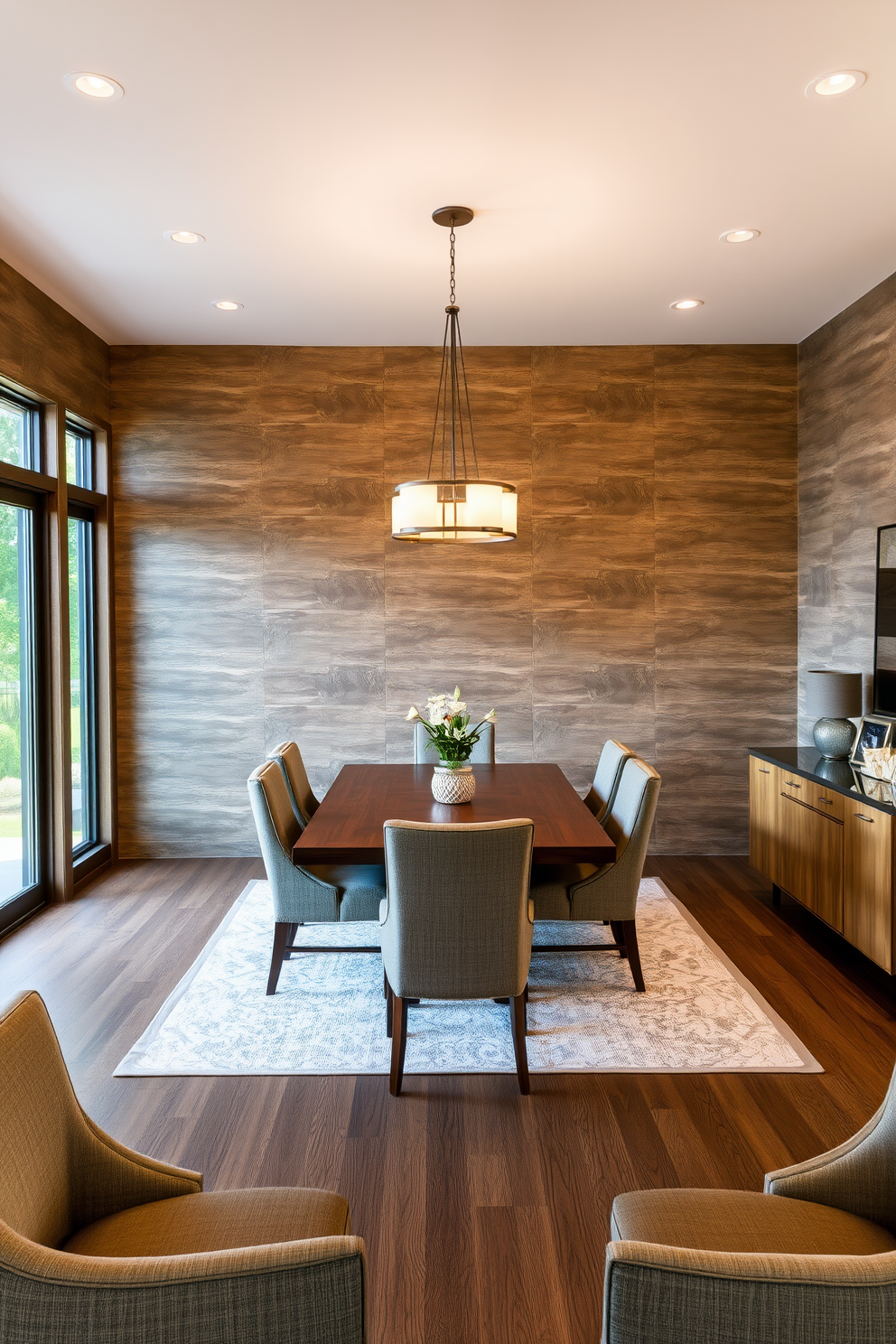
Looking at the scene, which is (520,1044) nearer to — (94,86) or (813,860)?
(813,860)

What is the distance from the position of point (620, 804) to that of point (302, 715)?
253 centimetres

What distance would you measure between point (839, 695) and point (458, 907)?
2.52 m

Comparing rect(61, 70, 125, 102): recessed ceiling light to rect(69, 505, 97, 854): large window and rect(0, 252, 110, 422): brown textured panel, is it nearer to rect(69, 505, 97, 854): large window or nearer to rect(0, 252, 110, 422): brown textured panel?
rect(0, 252, 110, 422): brown textured panel

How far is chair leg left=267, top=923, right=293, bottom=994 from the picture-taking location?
11.5ft

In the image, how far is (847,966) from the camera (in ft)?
12.6

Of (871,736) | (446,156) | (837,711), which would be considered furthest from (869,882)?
(446,156)

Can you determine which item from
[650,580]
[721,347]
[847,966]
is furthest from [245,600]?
[847,966]

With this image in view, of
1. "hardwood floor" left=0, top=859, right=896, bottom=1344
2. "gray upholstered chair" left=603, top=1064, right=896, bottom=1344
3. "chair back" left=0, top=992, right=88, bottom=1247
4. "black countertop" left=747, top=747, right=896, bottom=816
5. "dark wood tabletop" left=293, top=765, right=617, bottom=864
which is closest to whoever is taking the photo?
"gray upholstered chair" left=603, top=1064, right=896, bottom=1344

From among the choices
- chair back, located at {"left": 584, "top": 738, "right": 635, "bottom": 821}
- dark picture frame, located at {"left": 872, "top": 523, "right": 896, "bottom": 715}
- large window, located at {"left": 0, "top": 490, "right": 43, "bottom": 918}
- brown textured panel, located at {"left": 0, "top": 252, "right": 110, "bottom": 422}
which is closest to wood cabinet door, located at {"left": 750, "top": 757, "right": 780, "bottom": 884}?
dark picture frame, located at {"left": 872, "top": 523, "right": 896, "bottom": 715}

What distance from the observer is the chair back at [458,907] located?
261 cm

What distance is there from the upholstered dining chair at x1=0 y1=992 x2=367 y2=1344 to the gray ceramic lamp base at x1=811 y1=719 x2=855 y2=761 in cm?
341

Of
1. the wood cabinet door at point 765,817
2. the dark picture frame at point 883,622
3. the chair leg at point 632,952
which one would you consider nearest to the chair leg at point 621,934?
the chair leg at point 632,952

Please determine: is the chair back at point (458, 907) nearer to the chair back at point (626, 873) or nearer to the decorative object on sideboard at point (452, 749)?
the chair back at point (626, 873)

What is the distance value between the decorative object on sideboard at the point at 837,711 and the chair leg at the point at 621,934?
1396 millimetres
